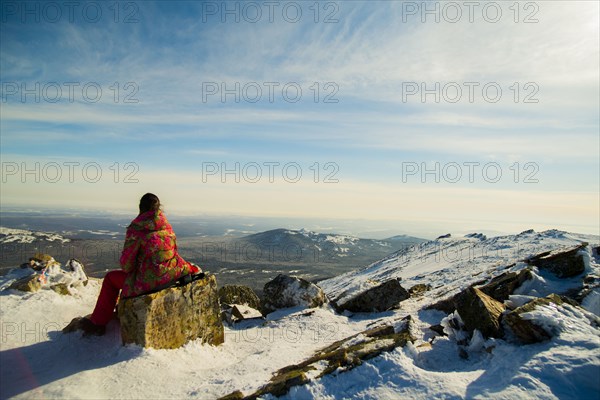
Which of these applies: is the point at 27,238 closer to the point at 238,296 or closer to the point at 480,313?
the point at 238,296

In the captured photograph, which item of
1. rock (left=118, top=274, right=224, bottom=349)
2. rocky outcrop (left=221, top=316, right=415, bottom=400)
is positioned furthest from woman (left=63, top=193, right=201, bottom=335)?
rocky outcrop (left=221, top=316, right=415, bottom=400)

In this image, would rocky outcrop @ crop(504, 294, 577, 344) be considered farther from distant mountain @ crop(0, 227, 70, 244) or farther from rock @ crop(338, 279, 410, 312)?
distant mountain @ crop(0, 227, 70, 244)

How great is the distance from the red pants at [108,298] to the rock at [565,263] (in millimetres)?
11768

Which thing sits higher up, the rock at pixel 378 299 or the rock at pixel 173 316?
the rock at pixel 173 316

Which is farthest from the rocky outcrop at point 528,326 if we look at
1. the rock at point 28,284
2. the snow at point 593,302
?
the rock at point 28,284

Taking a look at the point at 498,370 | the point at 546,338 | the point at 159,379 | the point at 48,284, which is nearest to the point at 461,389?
the point at 498,370

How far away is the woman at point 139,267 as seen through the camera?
24.5 ft

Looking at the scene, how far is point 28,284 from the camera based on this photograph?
9492mm

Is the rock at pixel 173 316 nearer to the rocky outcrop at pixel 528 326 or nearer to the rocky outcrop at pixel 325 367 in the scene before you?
the rocky outcrop at pixel 325 367

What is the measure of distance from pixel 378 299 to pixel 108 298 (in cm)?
985

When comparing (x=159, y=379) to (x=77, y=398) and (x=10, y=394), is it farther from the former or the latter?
(x=10, y=394)

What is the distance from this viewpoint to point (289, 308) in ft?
46.2

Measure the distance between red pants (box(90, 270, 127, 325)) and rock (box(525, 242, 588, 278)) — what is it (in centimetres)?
1177

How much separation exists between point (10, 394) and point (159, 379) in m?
2.25
